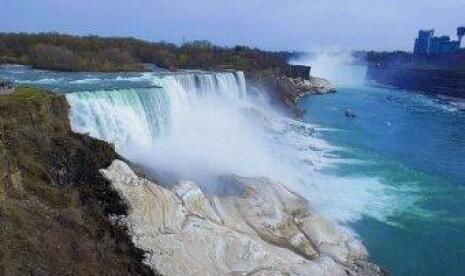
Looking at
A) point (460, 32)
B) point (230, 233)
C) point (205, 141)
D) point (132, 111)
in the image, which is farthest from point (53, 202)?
point (460, 32)

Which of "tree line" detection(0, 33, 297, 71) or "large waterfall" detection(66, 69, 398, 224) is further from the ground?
"tree line" detection(0, 33, 297, 71)

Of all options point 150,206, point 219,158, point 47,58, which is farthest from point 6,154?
point 47,58

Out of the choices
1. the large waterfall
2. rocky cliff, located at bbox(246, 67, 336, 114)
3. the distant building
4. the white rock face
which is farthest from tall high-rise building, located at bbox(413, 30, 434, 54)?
the white rock face

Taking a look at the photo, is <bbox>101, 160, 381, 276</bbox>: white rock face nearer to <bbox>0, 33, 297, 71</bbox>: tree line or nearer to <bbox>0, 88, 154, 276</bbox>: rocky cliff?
<bbox>0, 88, 154, 276</bbox>: rocky cliff

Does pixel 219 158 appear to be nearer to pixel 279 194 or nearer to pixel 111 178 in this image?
pixel 279 194

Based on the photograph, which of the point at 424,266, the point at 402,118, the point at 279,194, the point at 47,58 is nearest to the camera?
the point at 424,266

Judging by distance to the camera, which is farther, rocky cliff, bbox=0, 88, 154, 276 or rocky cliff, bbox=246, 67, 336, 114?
rocky cliff, bbox=246, 67, 336, 114

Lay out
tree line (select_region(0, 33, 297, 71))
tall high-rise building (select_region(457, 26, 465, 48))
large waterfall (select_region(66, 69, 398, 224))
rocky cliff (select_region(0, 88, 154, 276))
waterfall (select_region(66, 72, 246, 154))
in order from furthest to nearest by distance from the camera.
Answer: tall high-rise building (select_region(457, 26, 465, 48))
tree line (select_region(0, 33, 297, 71))
waterfall (select_region(66, 72, 246, 154))
large waterfall (select_region(66, 69, 398, 224))
rocky cliff (select_region(0, 88, 154, 276))
